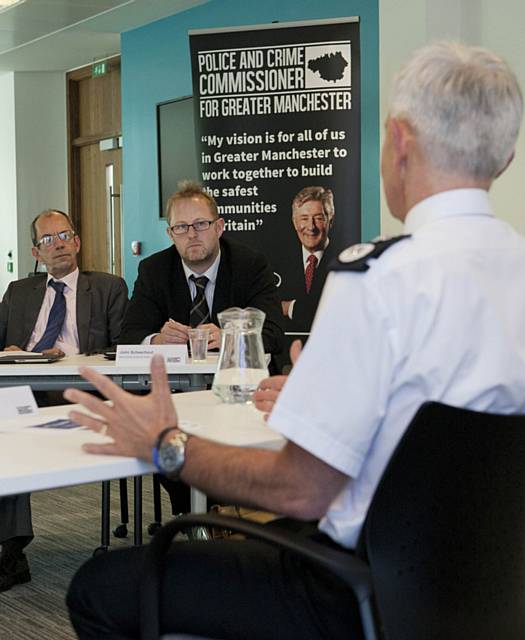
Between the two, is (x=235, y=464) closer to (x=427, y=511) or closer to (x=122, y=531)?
(x=427, y=511)

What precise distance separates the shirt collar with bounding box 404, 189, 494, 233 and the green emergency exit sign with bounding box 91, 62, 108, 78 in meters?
8.45

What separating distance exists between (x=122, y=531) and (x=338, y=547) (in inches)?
120

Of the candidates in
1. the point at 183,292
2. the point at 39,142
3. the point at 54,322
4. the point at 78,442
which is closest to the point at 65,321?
the point at 54,322

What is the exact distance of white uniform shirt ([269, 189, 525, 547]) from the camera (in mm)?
1408

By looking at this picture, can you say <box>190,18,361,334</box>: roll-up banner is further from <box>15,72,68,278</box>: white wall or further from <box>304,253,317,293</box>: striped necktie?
<box>15,72,68,278</box>: white wall

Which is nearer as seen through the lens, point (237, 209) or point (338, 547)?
point (338, 547)

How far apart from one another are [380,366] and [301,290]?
176 inches

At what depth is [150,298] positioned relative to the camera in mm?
4387

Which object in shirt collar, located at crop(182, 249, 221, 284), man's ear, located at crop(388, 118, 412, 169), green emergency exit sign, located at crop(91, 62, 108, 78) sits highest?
green emergency exit sign, located at crop(91, 62, 108, 78)

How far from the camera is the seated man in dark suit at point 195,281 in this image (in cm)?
428

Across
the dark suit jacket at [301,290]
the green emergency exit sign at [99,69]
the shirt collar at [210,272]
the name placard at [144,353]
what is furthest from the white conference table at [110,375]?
the green emergency exit sign at [99,69]

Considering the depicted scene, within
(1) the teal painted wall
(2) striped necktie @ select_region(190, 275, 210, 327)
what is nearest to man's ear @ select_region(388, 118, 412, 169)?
(2) striped necktie @ select_region(190, 275, 210, 327)

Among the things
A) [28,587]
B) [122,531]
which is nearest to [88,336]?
[122,531]

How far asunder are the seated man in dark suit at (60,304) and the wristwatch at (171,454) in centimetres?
311
